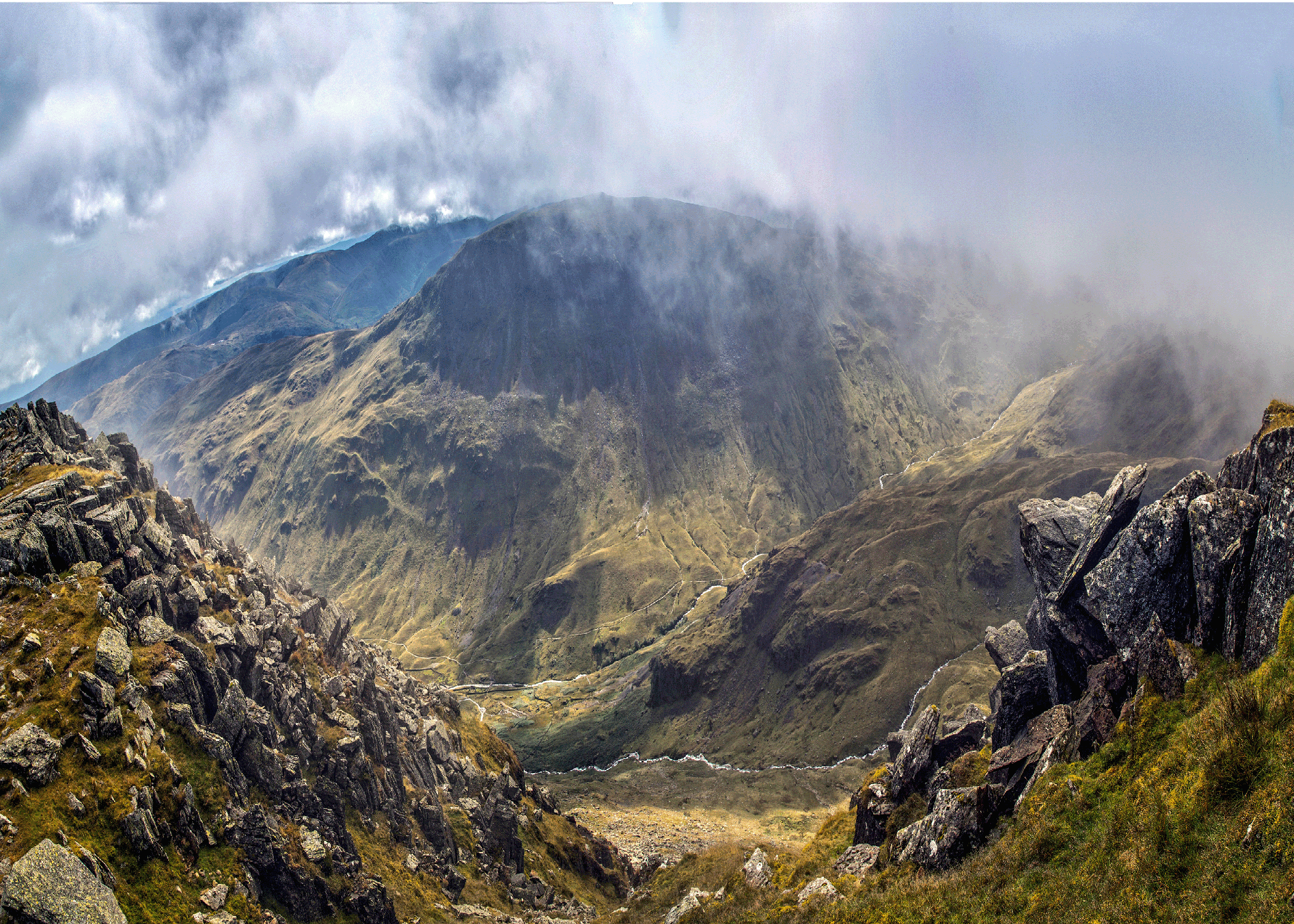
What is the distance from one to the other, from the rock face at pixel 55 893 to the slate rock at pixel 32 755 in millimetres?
6859

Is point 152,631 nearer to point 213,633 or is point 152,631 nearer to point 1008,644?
point 213,633

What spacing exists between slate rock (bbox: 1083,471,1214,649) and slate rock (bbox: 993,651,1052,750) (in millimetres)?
8290

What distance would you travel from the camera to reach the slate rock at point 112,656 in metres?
45.2

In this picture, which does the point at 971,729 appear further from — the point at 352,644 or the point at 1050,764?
the point at 352,644

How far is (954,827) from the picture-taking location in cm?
3069

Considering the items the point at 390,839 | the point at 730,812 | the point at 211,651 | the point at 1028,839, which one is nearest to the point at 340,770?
the point at 390,839

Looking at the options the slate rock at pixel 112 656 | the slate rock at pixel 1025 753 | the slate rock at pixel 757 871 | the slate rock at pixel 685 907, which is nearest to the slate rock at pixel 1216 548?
the slate rock at pixel 1025 753

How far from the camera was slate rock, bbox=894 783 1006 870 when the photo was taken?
3009cm

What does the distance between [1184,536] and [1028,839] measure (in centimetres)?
1546

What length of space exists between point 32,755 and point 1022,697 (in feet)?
192

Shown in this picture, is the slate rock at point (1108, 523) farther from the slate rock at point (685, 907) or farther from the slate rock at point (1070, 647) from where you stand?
the slate rock at point (685, 907)

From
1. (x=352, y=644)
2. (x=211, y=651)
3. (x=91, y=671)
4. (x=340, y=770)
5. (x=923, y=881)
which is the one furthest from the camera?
(x=352, y=644)

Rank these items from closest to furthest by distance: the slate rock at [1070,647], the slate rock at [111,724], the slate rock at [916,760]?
1. the slate rock at [1070,647]
2. the slate rock at [111,724]
3. the slate rock at [916,760]

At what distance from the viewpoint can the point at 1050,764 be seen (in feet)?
99.0
